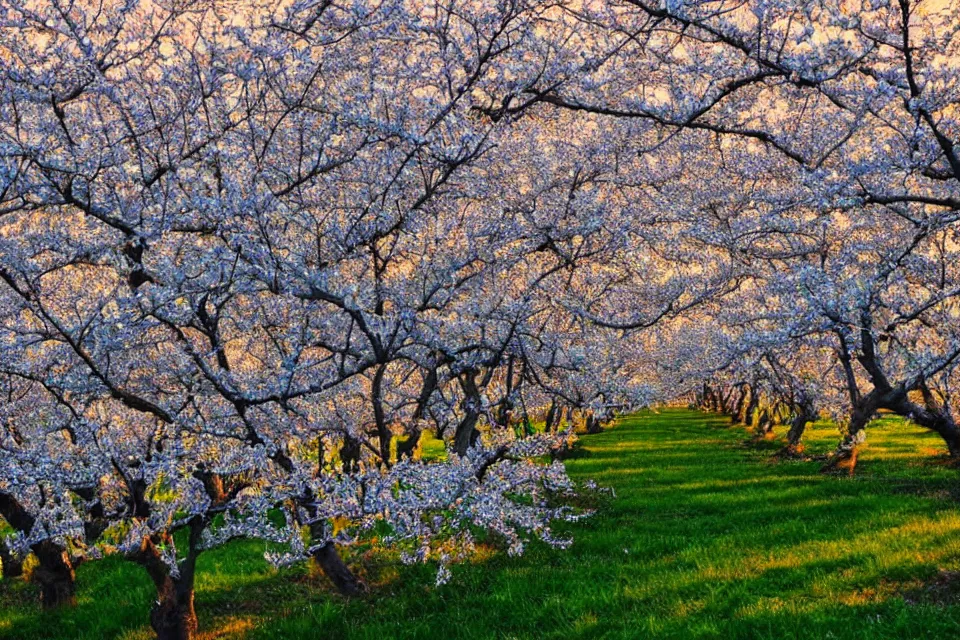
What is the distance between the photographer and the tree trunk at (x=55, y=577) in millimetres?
8883

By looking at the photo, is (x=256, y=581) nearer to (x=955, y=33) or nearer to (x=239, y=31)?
(x=239, y=31)

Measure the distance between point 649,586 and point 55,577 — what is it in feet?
22.8

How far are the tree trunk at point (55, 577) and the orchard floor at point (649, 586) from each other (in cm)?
25

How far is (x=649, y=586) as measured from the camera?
27.5ft

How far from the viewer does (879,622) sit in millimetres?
6574

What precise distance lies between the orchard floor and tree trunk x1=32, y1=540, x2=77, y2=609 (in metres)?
0.25

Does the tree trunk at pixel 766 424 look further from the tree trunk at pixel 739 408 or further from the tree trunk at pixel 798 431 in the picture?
the tree trunk at pixel 739 408

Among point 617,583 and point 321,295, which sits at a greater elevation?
point 321,295

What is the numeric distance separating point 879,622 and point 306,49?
7.13m

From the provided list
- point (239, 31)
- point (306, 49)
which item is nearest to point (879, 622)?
point (306, 49)

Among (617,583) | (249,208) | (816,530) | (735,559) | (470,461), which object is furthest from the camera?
(816,530)

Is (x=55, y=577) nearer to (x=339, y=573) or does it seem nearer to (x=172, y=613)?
(x=172, y=613)

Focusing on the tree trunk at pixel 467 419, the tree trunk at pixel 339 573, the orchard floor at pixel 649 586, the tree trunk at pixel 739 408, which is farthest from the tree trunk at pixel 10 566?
the tree trunk at pixel 739 408

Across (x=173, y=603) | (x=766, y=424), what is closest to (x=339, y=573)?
(x=173, y=603)
